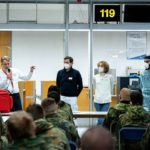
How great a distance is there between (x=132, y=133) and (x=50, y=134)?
1.71 m

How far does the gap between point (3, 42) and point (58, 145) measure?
27.3 feet

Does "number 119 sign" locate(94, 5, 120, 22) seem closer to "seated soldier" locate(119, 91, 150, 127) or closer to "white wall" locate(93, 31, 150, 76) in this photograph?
"white wall" locate(93, 31, 150, 76)

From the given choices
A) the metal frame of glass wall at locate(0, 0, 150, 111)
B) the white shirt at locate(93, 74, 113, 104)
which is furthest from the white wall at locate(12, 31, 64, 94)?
the white shirt at locate(93, 74, 113, 104)

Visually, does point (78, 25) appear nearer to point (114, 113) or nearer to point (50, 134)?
point (114, 113)

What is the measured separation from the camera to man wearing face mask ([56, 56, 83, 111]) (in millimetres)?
8281

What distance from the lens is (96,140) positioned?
2.09 metres

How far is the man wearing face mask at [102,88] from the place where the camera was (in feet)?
28.4

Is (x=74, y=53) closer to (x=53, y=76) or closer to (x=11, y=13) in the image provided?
(x=53, y=76)

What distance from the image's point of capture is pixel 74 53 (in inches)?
442

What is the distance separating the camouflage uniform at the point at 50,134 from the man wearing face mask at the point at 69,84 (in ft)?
15.7

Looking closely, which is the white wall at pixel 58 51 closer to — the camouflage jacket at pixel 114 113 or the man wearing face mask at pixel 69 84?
the man wearing face mask at pixel 69 84

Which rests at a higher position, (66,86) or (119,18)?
(119,18)

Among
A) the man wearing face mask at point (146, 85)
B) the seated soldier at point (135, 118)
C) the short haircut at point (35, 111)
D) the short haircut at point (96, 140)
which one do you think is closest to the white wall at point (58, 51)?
the man wearing face mask at point (146, 85)

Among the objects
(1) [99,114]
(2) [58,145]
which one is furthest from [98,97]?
(2) [58,145]
